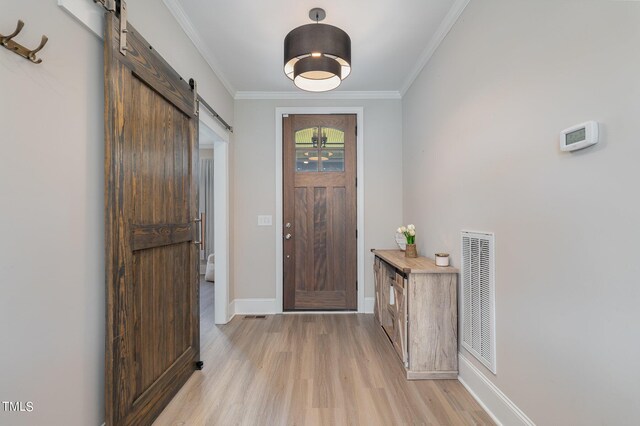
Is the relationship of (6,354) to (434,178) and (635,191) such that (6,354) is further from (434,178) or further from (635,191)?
(434,178)

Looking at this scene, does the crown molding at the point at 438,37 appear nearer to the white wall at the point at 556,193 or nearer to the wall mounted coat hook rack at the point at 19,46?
the white wall at the point at 556,193

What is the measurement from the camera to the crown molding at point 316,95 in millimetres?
3619

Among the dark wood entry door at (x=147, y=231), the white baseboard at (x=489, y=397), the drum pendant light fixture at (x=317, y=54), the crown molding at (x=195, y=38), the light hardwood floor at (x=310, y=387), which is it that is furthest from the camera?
the crown molding at (x=195, y=38)

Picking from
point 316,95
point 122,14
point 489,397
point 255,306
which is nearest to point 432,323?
point 489,397

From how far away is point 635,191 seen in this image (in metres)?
0.96

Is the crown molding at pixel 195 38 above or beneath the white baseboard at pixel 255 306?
above

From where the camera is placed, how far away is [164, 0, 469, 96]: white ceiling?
2139 mm

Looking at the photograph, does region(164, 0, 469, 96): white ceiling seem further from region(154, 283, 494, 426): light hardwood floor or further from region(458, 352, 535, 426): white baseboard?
region(154, 283, 494, 426): light hardwood floor

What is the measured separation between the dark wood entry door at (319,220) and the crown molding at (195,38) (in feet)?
2.89

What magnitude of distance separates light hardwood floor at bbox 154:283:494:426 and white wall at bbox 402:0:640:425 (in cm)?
41

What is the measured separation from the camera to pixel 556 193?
1279mm

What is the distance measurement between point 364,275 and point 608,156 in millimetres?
2802

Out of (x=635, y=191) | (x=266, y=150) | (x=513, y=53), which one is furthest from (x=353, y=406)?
(x=266, y=150)

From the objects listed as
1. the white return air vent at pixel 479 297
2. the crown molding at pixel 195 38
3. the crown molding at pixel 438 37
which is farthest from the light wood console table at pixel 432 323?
the crown molding at pixel 195 38
